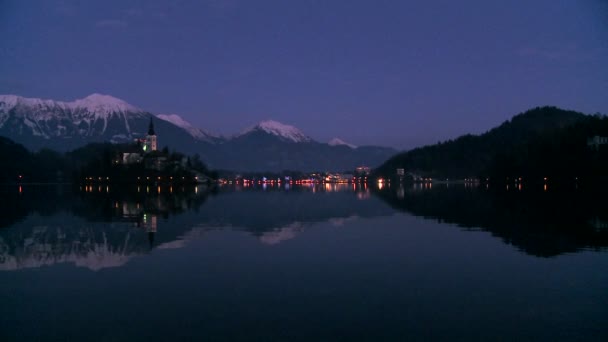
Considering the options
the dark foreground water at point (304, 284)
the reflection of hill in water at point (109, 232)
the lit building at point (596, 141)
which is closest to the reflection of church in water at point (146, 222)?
the reflection of hill in water at point (109, 232)

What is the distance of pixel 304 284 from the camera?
16.3 meters

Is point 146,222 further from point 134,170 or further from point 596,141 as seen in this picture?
point 134,170

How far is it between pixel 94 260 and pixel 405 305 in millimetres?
12517

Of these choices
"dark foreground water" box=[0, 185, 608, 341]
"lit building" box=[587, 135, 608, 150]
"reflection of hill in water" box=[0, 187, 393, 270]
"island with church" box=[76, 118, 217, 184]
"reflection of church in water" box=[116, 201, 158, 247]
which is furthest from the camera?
"island with church" box=[76, 118, 217, 184]

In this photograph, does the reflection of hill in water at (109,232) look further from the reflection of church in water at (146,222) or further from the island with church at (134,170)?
the island with church at (134,170)

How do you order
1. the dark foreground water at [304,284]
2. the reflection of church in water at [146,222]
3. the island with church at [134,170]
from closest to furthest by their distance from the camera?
the dark foreground water at [304,284] → the reflection of church in water at [146,222] → the island with church at [134,170]

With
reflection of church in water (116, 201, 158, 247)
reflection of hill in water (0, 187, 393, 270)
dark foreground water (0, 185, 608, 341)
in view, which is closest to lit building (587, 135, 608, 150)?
reflection of hill in water (0, 187, 393, 270)

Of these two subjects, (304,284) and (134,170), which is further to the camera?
(134,170)

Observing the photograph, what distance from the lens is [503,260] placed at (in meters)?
20.0

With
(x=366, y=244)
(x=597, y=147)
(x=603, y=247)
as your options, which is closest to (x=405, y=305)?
(x=366, y=244)

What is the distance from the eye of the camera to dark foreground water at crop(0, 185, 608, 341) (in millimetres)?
11859

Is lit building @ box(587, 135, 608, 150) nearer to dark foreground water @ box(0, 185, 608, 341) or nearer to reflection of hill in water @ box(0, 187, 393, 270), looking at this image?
reflection of hill in water @ box(0, 187, 393, 270)

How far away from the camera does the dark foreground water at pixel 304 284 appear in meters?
11.9

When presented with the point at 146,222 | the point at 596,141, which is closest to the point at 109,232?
the point at 146,222
